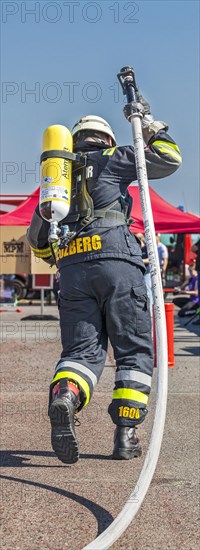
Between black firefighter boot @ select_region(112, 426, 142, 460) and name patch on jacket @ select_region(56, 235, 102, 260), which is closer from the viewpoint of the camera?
name patch on jacket @ select_region(56, 235, 102, 260)

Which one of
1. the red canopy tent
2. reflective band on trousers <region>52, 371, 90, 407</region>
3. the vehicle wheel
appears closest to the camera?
reflective band on trousers <region>52, 371, 90, 407</region>

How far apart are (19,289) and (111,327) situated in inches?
778

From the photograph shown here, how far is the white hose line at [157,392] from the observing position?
3318 millimetres

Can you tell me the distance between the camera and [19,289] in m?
24.1

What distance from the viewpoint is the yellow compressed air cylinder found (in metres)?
4.13

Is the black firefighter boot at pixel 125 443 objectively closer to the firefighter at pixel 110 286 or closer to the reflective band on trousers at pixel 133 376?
the firefighter at pixel 110 286

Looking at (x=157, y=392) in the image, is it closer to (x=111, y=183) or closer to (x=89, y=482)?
(x=89, y=482)

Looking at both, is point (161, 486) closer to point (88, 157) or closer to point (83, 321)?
point (83, 321)

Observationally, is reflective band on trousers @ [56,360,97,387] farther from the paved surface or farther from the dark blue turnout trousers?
the paved surface

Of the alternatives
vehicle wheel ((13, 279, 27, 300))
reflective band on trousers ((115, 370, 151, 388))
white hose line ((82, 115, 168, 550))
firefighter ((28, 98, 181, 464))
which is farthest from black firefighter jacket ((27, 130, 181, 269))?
vehicle wheel ((13, 279, 27, 300))

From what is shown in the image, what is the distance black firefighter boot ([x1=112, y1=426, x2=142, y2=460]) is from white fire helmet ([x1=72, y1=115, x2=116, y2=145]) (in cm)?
169

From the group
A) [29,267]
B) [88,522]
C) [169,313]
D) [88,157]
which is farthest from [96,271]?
[29,267]

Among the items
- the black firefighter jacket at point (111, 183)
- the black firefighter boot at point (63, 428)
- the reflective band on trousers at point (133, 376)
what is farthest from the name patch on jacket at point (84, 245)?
the black firefighter boot at point (63, 428)

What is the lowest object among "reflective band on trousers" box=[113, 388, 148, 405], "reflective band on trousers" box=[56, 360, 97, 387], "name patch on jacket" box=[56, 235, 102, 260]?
"reflective band on trousers" box=[113, 388, 148, 405]
